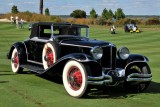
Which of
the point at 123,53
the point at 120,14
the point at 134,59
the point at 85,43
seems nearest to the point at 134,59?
the point at 134,59

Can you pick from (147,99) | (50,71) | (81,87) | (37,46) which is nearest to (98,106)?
(81,87)

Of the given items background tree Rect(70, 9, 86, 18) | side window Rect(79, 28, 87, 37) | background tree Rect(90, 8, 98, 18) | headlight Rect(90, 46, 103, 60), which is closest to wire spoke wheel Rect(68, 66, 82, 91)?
headlight Rect(90, 46, 103, 60)

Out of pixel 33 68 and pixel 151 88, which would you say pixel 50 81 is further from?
pixel 151 88

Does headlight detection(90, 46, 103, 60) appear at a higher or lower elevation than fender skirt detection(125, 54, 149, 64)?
higher

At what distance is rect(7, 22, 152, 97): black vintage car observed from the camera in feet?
25.5

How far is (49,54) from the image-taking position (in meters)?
9.35

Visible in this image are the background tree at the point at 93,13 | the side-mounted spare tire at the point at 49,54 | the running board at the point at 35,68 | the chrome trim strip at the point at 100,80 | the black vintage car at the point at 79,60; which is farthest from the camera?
the background tree at the point at 93,13

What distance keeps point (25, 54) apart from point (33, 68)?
921 mm

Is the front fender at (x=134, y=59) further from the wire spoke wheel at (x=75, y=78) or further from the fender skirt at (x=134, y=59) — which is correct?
the wire spoke wheel at (x=75, y=78)

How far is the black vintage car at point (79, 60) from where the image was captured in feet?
25.5

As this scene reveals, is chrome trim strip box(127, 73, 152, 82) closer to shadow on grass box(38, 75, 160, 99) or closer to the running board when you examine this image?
shadow on grass box(38, 75, 160, 99)

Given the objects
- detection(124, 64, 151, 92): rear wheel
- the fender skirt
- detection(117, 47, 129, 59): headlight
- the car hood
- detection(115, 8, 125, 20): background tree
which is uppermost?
detection(115, 8, 125, 20): background tree

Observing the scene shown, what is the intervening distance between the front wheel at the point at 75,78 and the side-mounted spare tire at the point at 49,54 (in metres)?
0.91

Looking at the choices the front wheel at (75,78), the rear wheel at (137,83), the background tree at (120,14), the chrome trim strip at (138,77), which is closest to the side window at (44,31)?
the front wheel at (75,78)
